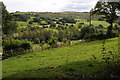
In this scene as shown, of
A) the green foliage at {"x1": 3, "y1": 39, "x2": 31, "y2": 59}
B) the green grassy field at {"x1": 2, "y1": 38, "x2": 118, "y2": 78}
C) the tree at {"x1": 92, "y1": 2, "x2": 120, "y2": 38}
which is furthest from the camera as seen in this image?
the tree at {"x1": 92, "y1": 2, "x2": 120, "y2": 38}

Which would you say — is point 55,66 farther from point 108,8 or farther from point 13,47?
point 108,8

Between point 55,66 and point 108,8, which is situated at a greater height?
point 108,8

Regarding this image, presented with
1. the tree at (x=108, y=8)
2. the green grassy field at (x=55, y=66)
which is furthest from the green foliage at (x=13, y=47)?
the tree at (x=108, y=8)

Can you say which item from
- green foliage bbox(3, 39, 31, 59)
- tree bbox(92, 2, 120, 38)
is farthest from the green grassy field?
tree bbox(92, 2, 120, 38)

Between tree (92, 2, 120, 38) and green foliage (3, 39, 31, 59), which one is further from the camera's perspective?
tree (92, 2, 120, 38)

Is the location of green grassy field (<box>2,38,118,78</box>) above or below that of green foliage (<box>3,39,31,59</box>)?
above

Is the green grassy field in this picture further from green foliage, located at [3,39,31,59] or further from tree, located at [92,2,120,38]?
tree, located at [92,2,120,38]

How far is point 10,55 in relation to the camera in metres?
39.7

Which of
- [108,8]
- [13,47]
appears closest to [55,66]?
[13,47]

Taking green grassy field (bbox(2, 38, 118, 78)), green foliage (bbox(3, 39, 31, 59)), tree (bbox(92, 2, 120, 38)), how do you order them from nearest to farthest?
green grassy field (bbox(2, 38, 118, 78)), green foliage (bbox(3, 39, 31, 59)), tree (bbox(92, 2, 120, 38))

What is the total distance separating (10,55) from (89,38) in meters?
26.8

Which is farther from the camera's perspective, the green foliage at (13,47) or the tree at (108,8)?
the tree at (108,8)

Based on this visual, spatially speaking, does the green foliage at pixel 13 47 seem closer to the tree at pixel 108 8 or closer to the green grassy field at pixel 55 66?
the green grassy field at pixel 55 66

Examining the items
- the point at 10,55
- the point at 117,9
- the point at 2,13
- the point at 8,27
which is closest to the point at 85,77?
the point at 10,55
